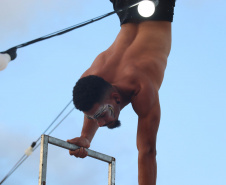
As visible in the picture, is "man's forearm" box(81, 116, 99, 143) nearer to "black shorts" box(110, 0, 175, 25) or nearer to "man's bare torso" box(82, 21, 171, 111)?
"man's bare torso" box(82, 21, 171, 111)

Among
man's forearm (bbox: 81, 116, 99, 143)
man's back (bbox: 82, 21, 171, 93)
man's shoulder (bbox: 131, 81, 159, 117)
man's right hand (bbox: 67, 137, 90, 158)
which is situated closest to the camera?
man's right hand (bbox: 67, 137, 90, 158)

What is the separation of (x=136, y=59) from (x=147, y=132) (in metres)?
1.04

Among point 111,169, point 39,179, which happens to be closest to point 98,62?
point 111,169

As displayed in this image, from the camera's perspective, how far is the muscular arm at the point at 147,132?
704cm

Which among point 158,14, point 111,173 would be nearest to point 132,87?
point 111,173

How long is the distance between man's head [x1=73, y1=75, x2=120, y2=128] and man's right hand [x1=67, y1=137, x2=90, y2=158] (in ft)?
1.22

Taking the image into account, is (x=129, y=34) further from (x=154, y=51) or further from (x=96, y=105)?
(x=96, y=105)

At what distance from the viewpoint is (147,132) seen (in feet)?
23.5

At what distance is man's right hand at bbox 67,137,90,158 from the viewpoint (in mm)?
6617

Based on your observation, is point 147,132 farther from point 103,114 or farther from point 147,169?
point 103,114

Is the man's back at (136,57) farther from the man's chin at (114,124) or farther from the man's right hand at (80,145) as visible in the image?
the man's right hand at (80,145)

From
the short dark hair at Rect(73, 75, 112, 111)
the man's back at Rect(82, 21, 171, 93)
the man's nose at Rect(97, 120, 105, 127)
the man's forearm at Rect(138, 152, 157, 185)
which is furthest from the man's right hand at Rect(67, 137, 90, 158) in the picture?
the man's back at Rect(82, 21, 171, 93)

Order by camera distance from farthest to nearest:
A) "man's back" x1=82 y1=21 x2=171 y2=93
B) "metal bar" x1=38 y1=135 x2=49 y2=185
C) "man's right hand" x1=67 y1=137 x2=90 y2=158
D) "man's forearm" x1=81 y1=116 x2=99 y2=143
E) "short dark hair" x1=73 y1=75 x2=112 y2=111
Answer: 1. "man's forearm" x1=81 y1=116 x2=99 y2=143
2. "man's back" x1=82 y1=21 x2=171 y2=93
3. "short dark hair" x1=73 y1=75 x2=112 y2=111
4. "man's right hand" x1=67 y1=137 x2=90 y2=158
5. "metal bar" x1=38 y1=135 x2=49 y2=185

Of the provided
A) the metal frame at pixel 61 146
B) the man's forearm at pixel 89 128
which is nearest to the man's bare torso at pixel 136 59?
the man's forearm at pixel 89 128
